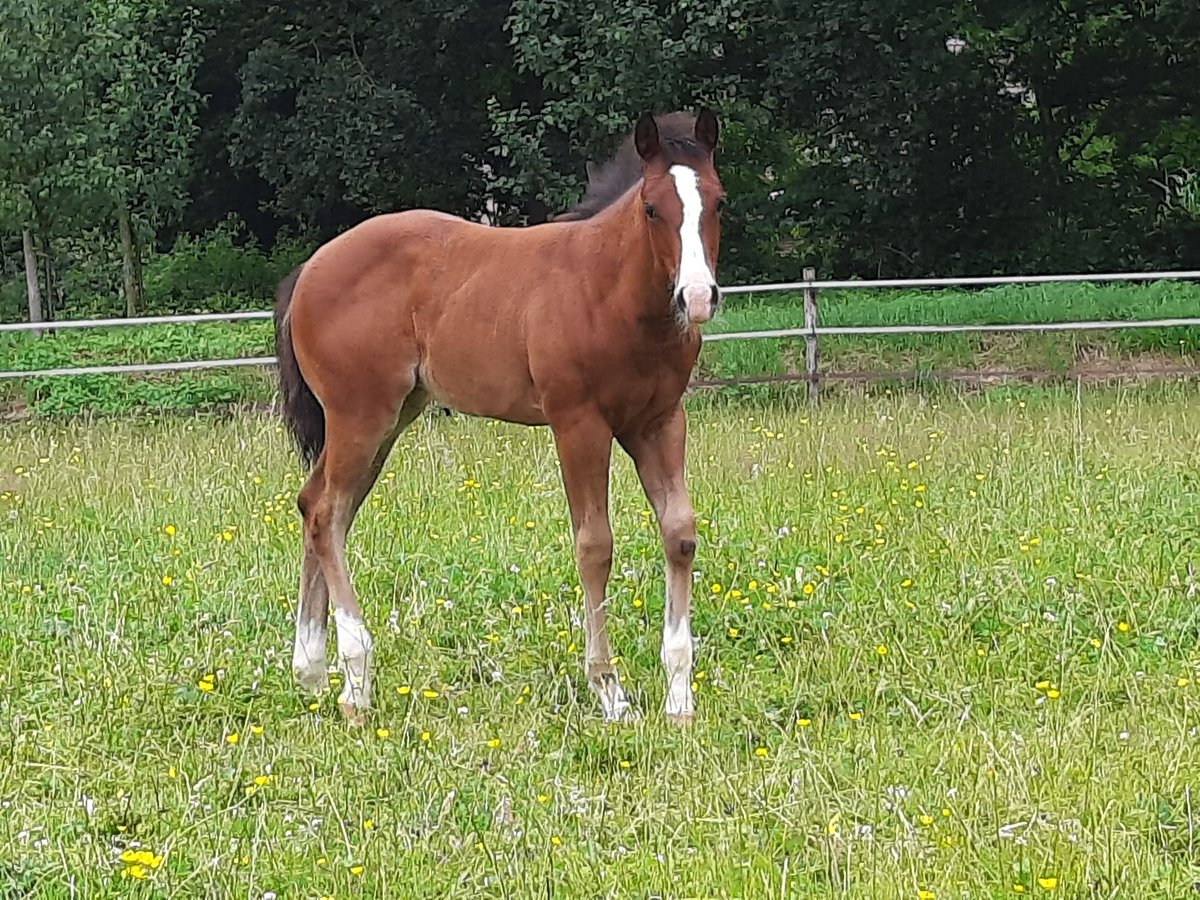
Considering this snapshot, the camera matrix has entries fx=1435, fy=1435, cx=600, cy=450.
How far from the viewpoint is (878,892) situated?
3256 millimetres

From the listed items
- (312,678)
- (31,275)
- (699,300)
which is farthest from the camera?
(31,275)

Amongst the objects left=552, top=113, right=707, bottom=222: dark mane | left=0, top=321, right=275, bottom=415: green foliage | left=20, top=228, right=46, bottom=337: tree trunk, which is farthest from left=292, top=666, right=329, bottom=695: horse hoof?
left=20, top=228, right=46, bottom=337: tree trunk

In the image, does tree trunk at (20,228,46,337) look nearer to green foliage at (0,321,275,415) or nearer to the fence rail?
green foliage at (0,321,275,415)

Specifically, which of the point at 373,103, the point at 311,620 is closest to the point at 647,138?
the point at 311,620

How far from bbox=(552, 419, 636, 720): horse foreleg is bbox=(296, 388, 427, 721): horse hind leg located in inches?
30.8

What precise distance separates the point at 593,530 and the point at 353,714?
3.25 ft

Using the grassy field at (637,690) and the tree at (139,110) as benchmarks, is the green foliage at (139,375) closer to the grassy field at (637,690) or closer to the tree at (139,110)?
the tree at (139,110)

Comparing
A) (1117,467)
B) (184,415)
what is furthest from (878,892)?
(184,415)

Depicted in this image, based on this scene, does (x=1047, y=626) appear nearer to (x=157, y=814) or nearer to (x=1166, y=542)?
(x=1166, y=542)

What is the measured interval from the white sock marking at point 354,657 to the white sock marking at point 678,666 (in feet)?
3.31

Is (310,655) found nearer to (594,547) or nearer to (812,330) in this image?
(594,547)

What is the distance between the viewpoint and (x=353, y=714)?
4.71m

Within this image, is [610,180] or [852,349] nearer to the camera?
[610,180]

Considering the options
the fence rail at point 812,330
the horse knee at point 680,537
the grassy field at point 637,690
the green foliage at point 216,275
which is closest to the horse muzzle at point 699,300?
the horse knee at point 680,537
